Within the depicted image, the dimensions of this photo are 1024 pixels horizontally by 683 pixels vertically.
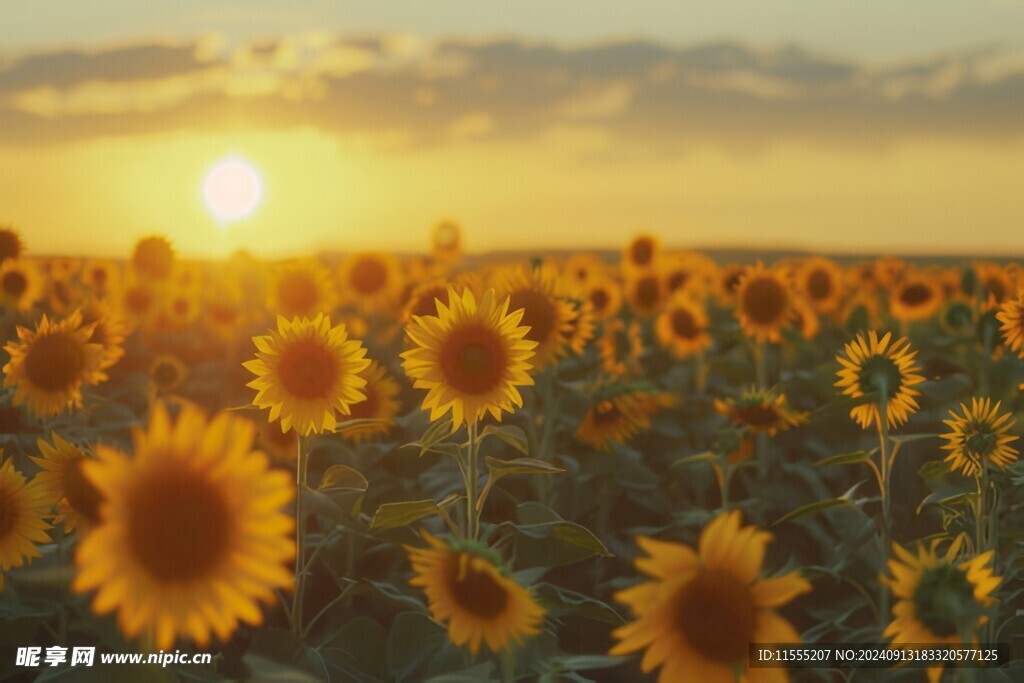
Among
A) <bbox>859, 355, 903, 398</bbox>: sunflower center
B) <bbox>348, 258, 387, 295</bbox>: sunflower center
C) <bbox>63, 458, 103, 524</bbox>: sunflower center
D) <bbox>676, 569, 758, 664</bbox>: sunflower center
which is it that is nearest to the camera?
<bbox>676, 569, 758, 664</bbox>: sunflower center

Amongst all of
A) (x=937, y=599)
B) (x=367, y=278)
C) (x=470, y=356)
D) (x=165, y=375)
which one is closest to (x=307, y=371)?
(x=470, y=356)

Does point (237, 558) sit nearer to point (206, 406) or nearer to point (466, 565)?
point (466, 565)

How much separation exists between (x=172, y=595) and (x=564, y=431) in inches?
149

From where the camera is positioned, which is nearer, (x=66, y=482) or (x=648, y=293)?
(x=66, y=482)

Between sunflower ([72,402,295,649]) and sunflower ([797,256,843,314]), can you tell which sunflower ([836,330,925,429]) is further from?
sunflower ([797,256,843,314])

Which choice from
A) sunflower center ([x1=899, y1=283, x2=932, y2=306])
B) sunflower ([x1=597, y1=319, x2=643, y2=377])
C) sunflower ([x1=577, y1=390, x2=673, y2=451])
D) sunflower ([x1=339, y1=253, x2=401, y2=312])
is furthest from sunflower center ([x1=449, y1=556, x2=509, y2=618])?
sunflower center ([x1=899, y1=283, x2=932, y2=306])

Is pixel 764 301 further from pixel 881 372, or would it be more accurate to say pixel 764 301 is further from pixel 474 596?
pixel 474 596

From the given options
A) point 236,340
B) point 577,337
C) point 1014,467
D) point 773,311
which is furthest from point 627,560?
point 236,340

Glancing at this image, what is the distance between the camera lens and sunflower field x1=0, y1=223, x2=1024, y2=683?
1.56 m

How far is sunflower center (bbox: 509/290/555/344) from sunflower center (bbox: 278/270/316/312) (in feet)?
10.0

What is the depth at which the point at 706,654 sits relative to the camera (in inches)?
65.1

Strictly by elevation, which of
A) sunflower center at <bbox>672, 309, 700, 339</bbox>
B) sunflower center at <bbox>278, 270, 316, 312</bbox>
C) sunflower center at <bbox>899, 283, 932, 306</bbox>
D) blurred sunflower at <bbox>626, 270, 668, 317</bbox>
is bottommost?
sunflower center at <bbox>278, 270, 316, 312</bbox>

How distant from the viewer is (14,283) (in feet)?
21.1

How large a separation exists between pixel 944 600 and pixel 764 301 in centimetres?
432
